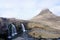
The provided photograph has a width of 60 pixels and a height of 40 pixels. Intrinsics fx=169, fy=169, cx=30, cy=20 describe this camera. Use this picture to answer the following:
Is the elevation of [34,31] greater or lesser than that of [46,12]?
lesser

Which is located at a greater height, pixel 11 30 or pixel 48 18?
pixel 48 18

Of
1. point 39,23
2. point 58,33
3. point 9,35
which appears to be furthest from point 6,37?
point 58,33

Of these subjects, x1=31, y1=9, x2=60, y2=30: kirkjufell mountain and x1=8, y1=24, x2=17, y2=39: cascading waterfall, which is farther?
x1=31, y1=9, x2=60, y2=30: kirkjufell mountain

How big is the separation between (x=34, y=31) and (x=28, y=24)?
42cm

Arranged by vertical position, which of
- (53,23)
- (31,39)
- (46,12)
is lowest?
(31,39)

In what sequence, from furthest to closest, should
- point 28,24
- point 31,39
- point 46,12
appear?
1. point 46,12
2. point 28,24
3. point 31,39

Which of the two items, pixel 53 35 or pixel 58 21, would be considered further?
pixel 58 21

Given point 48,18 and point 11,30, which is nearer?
point 11,30

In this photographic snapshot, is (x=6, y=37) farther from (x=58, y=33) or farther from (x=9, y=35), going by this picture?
(x=58, y=33)

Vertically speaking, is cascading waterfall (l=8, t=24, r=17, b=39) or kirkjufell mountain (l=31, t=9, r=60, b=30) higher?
kirkjufell mountain (l=31, t=9, r=60, b=30)

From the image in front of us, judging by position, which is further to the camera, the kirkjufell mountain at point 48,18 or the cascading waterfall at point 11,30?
the kirkjufell mountain at point 48,18

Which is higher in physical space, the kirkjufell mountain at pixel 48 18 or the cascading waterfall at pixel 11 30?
the kirkjufell mountain at pixel 48 18

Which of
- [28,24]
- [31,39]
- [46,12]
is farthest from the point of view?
[46,12]

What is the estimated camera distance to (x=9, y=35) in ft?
17.7
